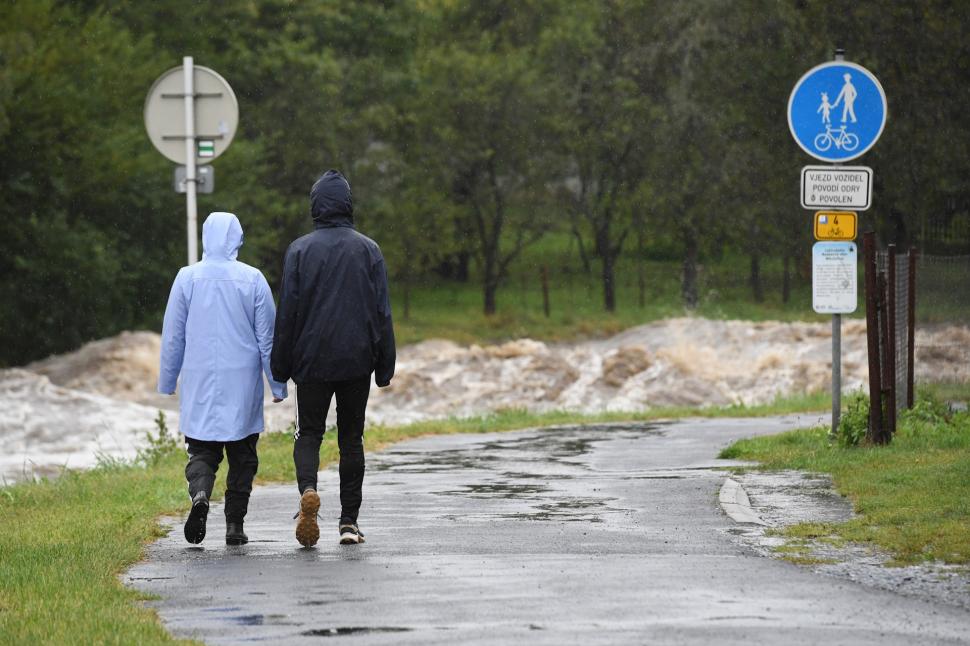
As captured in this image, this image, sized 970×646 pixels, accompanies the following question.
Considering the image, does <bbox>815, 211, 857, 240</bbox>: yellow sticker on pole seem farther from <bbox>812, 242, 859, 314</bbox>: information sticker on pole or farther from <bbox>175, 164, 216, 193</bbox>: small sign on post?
<bbox>175, 164, 216, 193</bbox>: small sign on post

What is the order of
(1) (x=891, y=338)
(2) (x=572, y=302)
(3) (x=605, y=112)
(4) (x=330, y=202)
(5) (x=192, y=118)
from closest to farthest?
(4) (x=330, y=202) → (1) (x=891, y=338) → (5) (x=192, y=118) → (2) (x=572, y=302) → (3) (x=605, y=112)

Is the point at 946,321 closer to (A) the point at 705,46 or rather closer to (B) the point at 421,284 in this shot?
(A) the point at 705,46

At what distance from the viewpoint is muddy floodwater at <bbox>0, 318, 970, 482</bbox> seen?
2722 cm

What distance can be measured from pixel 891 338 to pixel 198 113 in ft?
22.1

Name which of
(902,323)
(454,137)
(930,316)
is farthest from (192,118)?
(454,137)

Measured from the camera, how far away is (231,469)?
10195 millimetres

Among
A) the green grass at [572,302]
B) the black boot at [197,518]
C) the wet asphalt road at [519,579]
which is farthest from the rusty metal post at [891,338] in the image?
the green grass at [572,302]

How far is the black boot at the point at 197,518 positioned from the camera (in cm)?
978

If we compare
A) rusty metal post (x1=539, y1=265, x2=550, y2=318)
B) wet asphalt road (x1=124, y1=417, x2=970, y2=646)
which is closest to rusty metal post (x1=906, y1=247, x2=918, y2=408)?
wet asphalt road (x1=124, y1=417, x2=970, y2=646)

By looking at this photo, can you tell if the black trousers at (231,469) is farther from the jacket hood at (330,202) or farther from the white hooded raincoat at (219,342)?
the jacket hood at (330,202)

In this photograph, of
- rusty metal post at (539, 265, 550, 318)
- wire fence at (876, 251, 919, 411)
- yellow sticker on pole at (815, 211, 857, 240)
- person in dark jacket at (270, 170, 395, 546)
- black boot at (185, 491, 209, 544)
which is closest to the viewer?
person in dark jacket at (270, 170, 395, 546)

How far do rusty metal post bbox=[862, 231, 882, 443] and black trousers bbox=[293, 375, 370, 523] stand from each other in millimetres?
5958

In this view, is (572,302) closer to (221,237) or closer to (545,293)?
(545,293)

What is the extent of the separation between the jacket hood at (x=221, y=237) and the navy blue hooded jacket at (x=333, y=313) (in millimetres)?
542
